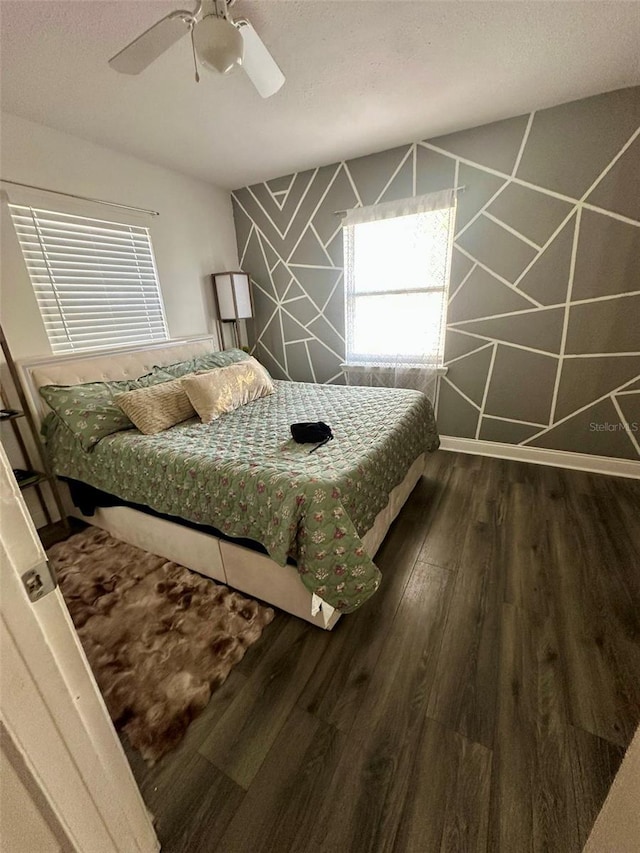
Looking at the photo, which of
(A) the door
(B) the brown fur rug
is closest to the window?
(B) the brown fur rug

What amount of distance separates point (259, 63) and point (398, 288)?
1877 mm

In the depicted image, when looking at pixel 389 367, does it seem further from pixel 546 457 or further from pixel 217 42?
pixel 217 42

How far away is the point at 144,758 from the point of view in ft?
3.59

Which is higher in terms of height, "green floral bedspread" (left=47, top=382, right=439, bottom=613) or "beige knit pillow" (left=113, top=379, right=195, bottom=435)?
"beige knit pillow" (left=113, top=379, right=195, bottom=435)

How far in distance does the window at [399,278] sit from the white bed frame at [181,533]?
48.0 inches

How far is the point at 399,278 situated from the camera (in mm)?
3008

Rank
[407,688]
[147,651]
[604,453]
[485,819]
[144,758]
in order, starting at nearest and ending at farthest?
[485,819], [144,758], [407,688], [147,651], [604,453]

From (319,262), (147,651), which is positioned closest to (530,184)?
(319,262)

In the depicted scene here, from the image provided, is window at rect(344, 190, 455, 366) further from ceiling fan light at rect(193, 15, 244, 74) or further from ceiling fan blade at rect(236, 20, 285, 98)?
ceiling fan light at rect(193, 15, 244, 74)

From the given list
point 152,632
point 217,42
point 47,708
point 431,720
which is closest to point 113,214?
point 217,42

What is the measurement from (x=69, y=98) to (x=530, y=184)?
9.81 ft

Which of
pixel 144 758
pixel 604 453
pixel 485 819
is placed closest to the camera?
pixel 485 819

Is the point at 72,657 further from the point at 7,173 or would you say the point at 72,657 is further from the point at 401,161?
the point at 401,161

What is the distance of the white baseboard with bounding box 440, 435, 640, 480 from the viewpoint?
8.54ft
